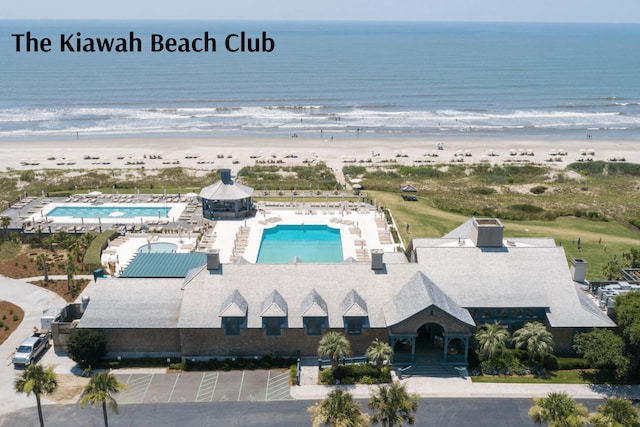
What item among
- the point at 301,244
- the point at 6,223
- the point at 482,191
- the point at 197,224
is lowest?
the point at 301,244

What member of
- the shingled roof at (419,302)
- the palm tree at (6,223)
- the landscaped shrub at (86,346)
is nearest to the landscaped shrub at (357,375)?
the shingled roof at (419,302)

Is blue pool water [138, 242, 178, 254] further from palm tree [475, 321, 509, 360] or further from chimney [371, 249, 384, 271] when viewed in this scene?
palm tree [475, 321, 509, 360]

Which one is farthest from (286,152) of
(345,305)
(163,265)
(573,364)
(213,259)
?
(573,364)

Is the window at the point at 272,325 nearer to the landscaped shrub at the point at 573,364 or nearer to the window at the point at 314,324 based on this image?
the window at the point at 314,324

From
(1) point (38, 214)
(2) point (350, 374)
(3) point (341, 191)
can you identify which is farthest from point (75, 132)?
(2) point (350, 374)

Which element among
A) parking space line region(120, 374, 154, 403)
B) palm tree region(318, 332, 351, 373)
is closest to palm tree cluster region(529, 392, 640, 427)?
palm tree region(318, 332, 351, 373)

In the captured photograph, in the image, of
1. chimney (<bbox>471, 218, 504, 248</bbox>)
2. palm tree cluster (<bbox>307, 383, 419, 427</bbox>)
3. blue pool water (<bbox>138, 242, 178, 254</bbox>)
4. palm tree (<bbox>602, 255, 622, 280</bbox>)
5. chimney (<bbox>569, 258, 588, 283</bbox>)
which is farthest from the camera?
blue pool water (<bbox>138, 242, 178, 254</bbox>)

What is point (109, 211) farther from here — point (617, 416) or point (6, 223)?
point (617, 416)
